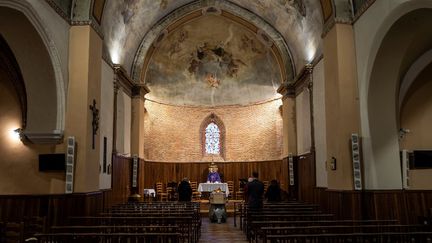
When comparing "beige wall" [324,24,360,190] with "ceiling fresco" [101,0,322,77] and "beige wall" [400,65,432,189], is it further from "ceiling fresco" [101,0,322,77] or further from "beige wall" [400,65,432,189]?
"ceiling fresco" [101,0,322,77]

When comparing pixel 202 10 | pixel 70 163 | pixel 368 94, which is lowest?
pixel 70 163

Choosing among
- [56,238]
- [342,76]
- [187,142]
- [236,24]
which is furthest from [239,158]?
[56,238]

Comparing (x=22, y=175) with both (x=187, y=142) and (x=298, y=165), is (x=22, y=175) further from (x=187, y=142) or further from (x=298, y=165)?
(x=187, y=142)

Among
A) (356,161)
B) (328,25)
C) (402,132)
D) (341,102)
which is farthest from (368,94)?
(328,25)

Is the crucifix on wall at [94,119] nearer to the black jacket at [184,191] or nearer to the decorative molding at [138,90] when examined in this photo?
the black jacket at [184,191]

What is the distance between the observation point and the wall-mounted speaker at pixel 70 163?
10078mm

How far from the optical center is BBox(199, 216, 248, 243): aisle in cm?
1111

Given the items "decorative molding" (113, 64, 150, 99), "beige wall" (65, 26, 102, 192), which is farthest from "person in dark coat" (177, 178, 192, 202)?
"decorative molding" (113, 64, 150, 99)

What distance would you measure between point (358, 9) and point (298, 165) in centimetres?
873

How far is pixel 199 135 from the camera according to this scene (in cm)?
2392

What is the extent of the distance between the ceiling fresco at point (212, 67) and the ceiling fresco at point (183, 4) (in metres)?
1.81

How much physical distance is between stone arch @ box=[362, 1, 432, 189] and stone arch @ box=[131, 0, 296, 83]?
8344 mm

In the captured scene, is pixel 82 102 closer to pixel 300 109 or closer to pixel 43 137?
pixel 43 137

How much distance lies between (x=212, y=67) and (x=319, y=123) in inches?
389
